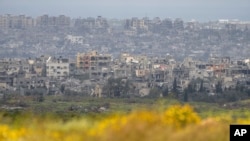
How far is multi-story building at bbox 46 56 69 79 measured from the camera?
92125 millimetres

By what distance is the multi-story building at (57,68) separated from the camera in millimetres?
92125

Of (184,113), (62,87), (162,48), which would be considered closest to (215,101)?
(62,87)

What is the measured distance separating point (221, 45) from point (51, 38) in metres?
47.7

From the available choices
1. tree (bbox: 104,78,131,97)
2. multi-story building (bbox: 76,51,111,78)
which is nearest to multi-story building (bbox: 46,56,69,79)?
multi-story building (bbox: 76,51,111,78)

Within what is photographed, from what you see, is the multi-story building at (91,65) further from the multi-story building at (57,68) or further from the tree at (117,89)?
the tree at (117,89)

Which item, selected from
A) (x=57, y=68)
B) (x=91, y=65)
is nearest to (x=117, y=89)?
(x=57, y=68)

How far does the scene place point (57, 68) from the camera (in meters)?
93.9

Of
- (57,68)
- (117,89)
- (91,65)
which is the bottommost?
(117,89)

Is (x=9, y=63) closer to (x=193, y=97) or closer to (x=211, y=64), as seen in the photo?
(x=211, y=64)

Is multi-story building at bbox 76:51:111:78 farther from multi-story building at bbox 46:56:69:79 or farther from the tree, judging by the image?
the tree

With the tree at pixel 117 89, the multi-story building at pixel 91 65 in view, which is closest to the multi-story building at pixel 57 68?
the multi-story building at pixel 91 65

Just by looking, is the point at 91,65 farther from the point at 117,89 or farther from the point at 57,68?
the point at 117,89

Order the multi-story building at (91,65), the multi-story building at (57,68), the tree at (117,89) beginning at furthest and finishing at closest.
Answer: the multi-story building at (91,65) < the multi-story building at (57,68) < the tree at (117,89)

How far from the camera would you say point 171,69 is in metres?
96.6
